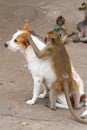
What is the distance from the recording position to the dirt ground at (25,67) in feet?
21.6

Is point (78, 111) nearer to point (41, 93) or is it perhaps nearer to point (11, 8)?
point (41, 93)

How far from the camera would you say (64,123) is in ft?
21.5

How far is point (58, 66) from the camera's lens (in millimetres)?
6879

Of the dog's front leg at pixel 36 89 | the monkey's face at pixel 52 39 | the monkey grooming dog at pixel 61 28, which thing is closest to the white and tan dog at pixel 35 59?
the dog's front leg at pixel 36 89

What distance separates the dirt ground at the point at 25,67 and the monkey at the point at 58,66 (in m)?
0.29

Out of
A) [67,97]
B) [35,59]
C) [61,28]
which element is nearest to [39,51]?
[35,59]

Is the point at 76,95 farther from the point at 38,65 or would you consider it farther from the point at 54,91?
the point at 38,65

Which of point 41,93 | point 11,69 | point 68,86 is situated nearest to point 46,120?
point 68,86

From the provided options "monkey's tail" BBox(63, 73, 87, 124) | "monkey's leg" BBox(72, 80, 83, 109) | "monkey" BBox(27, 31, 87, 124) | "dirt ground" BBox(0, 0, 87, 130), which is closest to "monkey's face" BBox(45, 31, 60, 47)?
"monkey" BBox(27, 31, 87, 124)

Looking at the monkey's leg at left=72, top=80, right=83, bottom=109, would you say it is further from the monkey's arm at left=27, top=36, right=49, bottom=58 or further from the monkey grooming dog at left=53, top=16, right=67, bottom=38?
the monkey grooming dog at left=53, top=16, right=67, bottom=38

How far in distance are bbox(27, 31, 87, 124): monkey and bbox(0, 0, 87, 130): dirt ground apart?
289mm

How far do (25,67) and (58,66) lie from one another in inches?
88.9

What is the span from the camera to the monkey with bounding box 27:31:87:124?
270 inches

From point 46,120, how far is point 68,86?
24.3 inches
